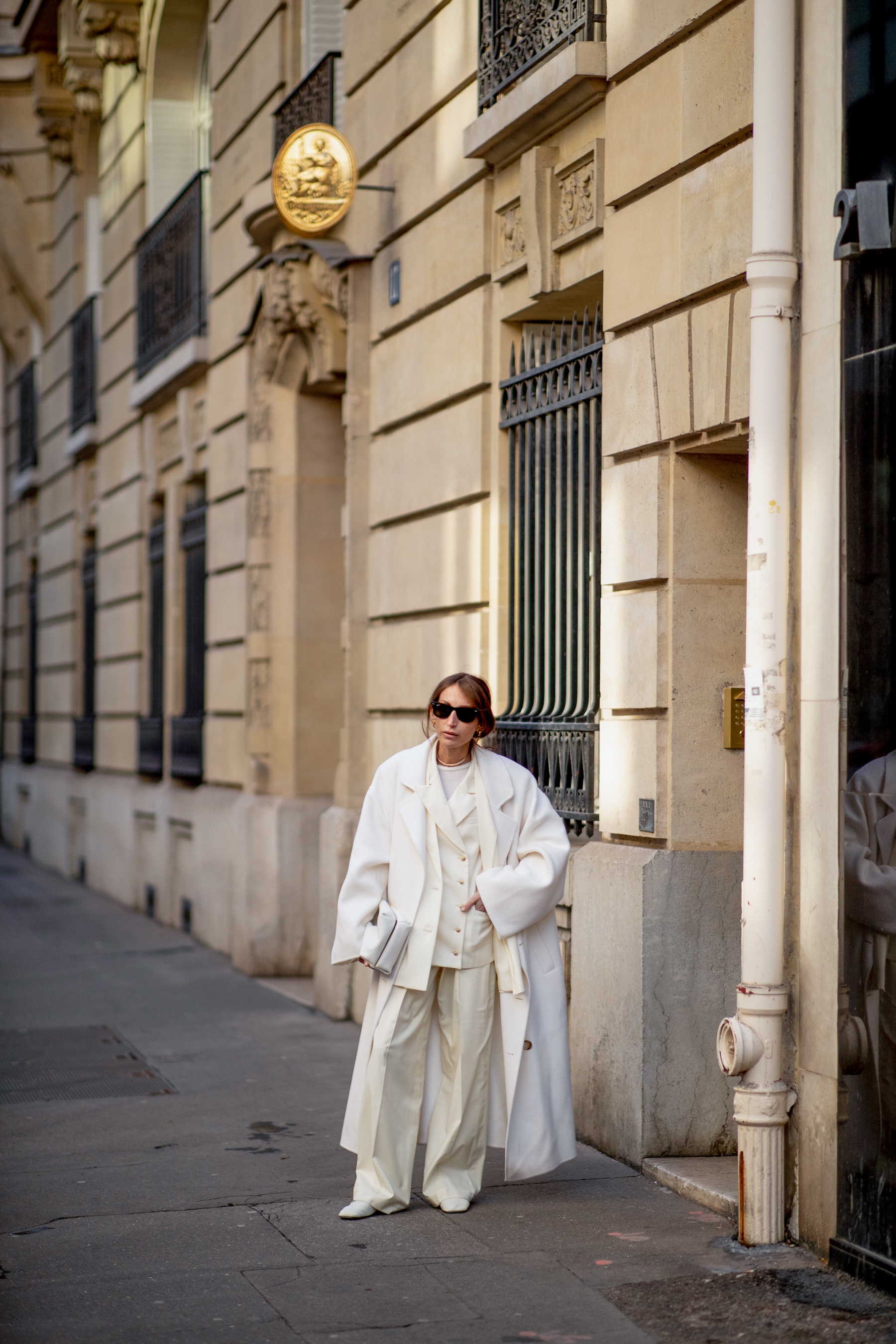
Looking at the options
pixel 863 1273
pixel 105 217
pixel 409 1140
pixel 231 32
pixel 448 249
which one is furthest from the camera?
pixel 105 217

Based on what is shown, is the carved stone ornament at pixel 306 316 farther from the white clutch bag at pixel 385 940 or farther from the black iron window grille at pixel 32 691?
the black iron window grille at pixel 32 691

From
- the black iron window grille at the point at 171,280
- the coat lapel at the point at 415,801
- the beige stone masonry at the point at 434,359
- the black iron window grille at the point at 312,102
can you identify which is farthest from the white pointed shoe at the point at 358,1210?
the black iron window grille at the point at 171,280

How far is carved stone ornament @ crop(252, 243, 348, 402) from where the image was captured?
10.5 m

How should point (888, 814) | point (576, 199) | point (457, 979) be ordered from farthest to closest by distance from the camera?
point (576, 199) < point (457, 979) < point (888, 814)

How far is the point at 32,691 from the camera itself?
23344 mm

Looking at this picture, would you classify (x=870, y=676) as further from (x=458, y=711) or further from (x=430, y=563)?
(x=430, y=563)

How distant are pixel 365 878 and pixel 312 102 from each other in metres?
6.60

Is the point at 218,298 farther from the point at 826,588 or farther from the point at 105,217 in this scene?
the point at 826,588

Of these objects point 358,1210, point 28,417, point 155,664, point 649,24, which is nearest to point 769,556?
point 649,24

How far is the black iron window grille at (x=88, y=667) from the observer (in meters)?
18.8

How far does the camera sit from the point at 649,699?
21.6ft

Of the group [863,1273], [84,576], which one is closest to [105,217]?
[84,576]

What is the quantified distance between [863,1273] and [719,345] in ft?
10.3

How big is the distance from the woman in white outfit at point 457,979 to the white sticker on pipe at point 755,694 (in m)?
0.82
